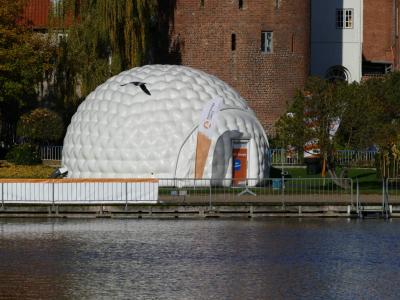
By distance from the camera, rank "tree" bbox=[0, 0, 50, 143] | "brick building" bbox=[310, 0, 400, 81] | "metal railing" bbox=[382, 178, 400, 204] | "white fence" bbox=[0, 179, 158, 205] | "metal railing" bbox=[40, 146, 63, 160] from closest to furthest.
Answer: "metal railing" bbox=[382, 178, 400, 204]
"white fence" bbox=[0, 179, 158, 205]
"metal railing" bbox=[40, 146, 63, 160]
"tree" bbox=[0, 0, 50, 143]
"brick building" bbox=[310, 0, 400, 81]

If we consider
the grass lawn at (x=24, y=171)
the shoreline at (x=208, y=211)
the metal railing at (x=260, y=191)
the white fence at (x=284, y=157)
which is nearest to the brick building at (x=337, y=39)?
the white fence at (x=284, y=157)

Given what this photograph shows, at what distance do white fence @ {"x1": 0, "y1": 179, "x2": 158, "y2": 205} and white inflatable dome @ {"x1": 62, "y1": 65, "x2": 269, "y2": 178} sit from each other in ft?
23.9

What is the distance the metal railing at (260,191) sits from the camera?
4378cm

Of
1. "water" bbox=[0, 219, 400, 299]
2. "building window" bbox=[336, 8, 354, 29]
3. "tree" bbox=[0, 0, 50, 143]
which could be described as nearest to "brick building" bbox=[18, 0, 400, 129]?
"tree" bbox=[0, 0, 50, 143]

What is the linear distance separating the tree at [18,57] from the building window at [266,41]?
42.8ft

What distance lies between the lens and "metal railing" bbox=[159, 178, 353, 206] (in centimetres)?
4378

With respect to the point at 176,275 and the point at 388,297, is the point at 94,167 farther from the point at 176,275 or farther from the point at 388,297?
the point at 388,297

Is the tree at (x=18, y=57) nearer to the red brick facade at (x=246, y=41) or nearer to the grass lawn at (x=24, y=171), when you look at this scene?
the red brick facade at (x=246, y=41)

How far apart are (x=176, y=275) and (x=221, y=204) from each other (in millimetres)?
15833

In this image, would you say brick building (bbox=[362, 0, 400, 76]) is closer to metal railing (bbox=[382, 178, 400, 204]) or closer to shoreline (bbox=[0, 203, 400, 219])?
metal railing (bbox=[382, 178, 400, 204])

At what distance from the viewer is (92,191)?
42.6m

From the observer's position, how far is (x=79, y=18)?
68.6 meters

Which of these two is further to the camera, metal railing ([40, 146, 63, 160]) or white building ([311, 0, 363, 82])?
white building ([311, 0, 363, 82])

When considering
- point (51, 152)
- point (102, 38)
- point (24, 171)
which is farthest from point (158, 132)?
point (102, 38)
